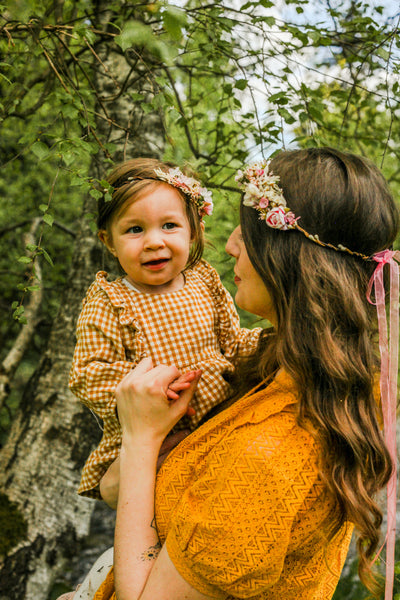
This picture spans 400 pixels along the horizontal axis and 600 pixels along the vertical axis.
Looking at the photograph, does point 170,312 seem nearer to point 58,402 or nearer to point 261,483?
point 261,483

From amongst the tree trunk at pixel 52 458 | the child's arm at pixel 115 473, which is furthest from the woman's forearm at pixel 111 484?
the tree trunk at pixel 52 458

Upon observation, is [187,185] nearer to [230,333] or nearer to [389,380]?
[230,333]

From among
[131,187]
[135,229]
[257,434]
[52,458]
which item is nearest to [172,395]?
[257,434]

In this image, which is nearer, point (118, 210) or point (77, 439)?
point (118, 210)

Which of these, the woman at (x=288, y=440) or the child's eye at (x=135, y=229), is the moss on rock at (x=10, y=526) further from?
the child's eye at (x=135, y=229)

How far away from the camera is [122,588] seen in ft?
4.00

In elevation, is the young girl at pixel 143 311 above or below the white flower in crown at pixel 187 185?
below

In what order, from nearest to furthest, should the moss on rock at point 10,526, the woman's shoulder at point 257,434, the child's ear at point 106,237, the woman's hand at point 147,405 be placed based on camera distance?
the woman's shoulder at point 257,434 < the woman's hand at point 147,405 < the child's ear at point 106,237 < the moss on rock at point 10,526

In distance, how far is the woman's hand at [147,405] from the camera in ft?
4.69

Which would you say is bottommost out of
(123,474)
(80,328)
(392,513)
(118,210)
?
(392,513)

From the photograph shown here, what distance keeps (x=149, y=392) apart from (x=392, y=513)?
0.72 metres

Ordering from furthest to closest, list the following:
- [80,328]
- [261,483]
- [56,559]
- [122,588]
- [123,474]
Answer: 1. [56,559]
2. [80,328]
3. [123,474]
4. [122,588]
5. [261,483]

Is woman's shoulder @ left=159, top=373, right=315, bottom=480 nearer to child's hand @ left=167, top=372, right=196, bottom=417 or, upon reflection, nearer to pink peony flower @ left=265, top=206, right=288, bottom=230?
child's hand @ left=167, top=372, right=196, bottom=417

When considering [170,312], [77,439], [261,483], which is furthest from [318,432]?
[77,439]
